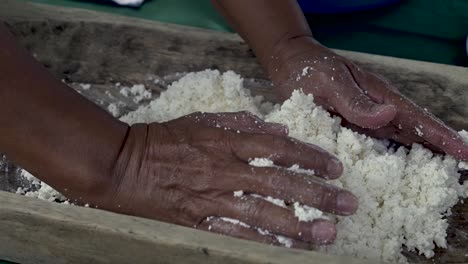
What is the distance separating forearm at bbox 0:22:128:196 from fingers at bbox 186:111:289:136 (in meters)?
0.13

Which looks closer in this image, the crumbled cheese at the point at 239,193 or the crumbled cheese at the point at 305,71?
the crumbled cheese at the point at 239,193

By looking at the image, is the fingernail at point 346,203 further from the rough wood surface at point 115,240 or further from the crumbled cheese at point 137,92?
the crumbled cheese at point 137,92

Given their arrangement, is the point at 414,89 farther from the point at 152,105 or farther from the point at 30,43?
the point at 30,43

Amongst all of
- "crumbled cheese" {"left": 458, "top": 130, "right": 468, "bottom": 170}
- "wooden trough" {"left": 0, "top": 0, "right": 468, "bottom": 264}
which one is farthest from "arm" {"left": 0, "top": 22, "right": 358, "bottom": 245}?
"crumbled cheese" {"left": 458, "top": 130, "right": 468, "bottom": 170}

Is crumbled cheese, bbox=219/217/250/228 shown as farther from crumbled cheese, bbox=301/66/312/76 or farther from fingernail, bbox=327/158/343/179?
crumbled cheese, bbox=301/66/312/76

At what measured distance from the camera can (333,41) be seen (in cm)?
143

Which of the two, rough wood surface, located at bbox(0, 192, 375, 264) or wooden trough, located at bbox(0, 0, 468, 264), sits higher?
wooden trough, located at bbox(0, 0, 468, 264)

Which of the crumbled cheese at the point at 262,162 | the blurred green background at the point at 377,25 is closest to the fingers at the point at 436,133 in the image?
the crumbled cheese at the point at 262,162

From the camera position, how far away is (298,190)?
0.86m

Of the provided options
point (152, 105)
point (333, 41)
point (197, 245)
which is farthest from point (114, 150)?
point (333, 41)

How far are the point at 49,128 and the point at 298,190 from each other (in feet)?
0.97

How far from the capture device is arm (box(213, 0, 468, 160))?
3.42 ft

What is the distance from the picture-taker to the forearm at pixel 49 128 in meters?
0.83

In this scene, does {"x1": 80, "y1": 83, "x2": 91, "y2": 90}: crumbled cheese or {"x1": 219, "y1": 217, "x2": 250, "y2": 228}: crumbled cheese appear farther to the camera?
{"x1": 80, "y1": 83, "x2": 91, "y2": 90}: crumbled cheese
